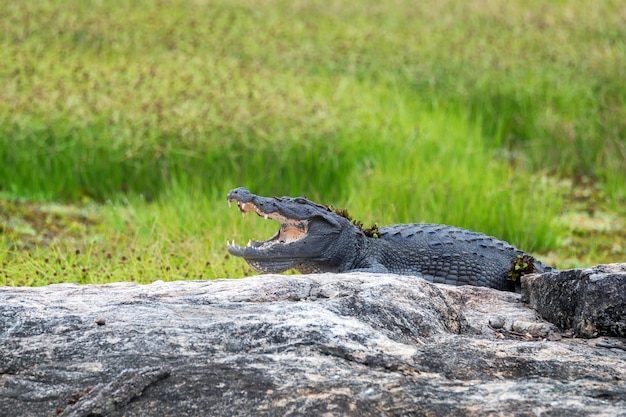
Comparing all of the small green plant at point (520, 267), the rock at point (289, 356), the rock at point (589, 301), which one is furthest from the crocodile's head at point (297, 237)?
the rock at point (589, 301)

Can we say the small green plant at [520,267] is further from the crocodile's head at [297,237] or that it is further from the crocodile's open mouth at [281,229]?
the crocodile's open mouth at [281,229]

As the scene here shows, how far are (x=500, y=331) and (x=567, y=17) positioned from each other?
12.3m

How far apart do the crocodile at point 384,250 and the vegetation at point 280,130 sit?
1024 mm

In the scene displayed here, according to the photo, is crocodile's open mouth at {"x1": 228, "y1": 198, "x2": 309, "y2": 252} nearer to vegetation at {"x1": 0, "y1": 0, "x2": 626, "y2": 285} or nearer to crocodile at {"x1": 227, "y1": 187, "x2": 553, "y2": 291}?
crocodile at {"x1": 227, "y1": 187, "x2": 553, "y2": 291}

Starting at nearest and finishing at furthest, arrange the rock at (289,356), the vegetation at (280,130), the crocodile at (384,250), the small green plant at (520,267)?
the rock at (289,356) → the crocodile at (384,250) → the small green plant at (520,267) → the vegetation at (280,130)

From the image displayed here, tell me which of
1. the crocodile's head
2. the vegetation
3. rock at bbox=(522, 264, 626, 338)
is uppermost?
rock at bbox=(522, 264, 626, 338)

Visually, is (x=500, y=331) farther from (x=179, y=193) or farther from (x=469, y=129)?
(x=469, y=129)

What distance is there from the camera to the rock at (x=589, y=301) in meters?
3.94

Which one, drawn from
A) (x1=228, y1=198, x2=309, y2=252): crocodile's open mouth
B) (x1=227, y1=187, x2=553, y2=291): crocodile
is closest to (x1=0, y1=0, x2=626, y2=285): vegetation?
(x1=228, y1=198, x2=309, y2=252): crocodile's open mouth

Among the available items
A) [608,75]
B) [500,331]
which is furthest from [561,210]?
[500,331]

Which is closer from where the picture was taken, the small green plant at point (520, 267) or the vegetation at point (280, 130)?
the small green plant at point (520, 267)

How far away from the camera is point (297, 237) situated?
18.4 ft

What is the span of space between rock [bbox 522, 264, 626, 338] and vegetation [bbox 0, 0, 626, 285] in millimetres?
2726

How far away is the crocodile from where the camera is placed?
548cm
